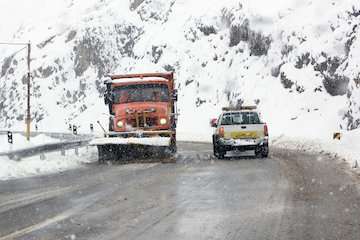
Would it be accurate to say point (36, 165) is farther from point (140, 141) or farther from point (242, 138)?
point (242, 138)

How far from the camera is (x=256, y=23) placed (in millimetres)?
51125

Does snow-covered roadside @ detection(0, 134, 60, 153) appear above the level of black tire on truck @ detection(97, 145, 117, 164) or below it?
above

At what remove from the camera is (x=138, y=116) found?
2141 centimetres

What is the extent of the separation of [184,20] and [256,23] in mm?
12305

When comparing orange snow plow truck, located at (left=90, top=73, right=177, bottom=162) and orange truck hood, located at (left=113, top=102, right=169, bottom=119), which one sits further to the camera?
orange truck hood, located at (left=113, top=102, right=169, bottom=119)

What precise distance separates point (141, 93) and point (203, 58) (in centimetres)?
3483

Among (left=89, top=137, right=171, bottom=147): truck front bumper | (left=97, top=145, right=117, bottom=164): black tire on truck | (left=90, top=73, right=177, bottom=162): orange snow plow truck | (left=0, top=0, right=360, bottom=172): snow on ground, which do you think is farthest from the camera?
(left=0, top=0, right=360, bottom=172): snow on ground

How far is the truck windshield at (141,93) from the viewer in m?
21.9

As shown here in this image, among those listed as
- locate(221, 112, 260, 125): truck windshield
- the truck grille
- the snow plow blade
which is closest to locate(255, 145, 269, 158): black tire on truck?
locate(221, 112, 260, 125): truck windshield

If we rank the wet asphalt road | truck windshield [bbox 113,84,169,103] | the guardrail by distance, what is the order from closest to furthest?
the wet asphalt road
the guardrail
truck windshield [bbox 113,84,169,103]

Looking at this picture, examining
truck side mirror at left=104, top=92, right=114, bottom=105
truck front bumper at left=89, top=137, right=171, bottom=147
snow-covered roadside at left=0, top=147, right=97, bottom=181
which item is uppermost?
truck side mirror at left=104, top=92, right=114, bottom=105

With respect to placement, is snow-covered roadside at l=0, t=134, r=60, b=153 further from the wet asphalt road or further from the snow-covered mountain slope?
the snow-covered mountain slope

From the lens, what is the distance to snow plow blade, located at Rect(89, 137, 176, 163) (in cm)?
1995

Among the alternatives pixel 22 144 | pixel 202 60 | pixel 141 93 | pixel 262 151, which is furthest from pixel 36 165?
pixel 202 60
